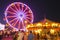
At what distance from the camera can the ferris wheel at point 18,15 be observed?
23.5 metres

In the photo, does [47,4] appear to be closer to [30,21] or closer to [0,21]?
[30,21]

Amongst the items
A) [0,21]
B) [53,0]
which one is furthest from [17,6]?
[53,0]

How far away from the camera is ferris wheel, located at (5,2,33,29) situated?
77.2 ft

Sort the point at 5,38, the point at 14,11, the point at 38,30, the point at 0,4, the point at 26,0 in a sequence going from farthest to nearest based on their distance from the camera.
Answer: the point at 26,0
the point at 0,4
the point at 14,11
the point at 5,38
the point at 38,30

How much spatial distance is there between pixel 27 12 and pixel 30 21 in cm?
105

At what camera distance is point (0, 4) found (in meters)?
25.9

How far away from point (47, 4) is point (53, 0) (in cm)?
118

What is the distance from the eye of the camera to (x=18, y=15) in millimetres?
23891

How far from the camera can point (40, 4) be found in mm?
27938

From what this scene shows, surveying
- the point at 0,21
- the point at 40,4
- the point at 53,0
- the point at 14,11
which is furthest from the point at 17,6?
the point at 53,0

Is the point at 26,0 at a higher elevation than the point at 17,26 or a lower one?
higher

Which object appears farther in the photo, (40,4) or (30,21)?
(40,4)

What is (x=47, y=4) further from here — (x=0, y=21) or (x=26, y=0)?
(x=0, y=21)

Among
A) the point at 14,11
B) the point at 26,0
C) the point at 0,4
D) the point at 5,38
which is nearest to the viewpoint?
the point at 5,38
